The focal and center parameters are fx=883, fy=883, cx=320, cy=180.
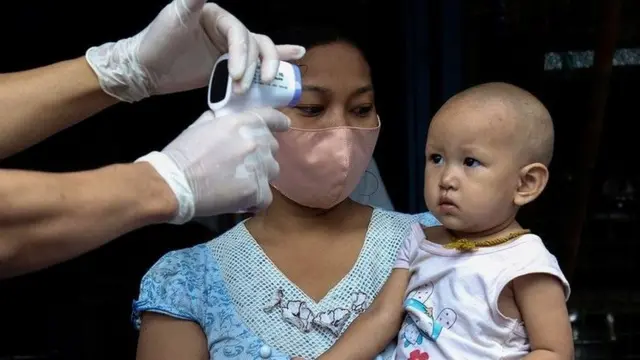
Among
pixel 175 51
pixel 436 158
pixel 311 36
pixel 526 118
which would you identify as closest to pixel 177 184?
pixel 175 51

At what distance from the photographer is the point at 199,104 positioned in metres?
3.07

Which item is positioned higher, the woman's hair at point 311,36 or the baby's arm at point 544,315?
the woman's hair at point 311,36

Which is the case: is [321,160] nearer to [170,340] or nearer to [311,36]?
[311,36]

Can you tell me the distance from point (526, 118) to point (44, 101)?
1.00 metres

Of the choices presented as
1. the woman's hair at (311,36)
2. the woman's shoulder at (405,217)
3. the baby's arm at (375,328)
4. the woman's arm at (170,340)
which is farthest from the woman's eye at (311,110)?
the woman's arm at (170,340)

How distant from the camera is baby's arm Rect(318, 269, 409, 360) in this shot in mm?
1836

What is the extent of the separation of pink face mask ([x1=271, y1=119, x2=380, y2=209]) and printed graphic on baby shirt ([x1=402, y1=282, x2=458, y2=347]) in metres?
0.35

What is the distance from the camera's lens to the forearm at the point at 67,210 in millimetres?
1307

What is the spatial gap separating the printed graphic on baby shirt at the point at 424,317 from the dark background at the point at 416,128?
3.25 feet

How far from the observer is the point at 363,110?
210cm

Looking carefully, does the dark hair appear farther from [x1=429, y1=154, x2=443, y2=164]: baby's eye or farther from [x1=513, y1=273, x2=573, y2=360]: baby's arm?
[x1=513, y1=273, x2=573, y2=360]: baby's arm

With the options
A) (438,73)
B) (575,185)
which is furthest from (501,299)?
(575,185)

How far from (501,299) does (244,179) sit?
1.82ft

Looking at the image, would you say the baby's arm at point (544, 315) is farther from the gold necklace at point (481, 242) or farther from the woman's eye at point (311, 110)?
the woman's eye at point (311, 110)
